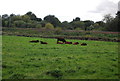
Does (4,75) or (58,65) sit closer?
(4,75)

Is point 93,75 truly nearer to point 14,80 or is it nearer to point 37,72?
point 37,72

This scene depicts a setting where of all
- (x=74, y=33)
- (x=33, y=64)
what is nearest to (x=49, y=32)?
(x=74, y=33)

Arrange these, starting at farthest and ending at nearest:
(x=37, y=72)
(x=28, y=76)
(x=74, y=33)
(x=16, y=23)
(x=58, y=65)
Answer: (x=16, y=23) < (x=74, y=33) < (x=58, y=65) < (x=37, y=72) < (x=28, y=76)

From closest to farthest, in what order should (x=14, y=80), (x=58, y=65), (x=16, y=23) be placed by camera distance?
(x=14, y=80) < (x=58, y=65) < (x=16, y=23)

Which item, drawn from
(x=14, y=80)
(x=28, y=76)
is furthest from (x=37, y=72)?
(x=14, y=80)

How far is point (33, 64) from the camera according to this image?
32.1 feet

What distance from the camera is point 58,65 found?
31.9 ft

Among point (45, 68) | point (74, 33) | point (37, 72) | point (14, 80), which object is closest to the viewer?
point (14, 80)

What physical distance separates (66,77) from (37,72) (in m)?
1.60

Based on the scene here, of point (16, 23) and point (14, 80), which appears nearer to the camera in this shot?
point (14, 80)

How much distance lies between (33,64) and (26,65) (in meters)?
0.44

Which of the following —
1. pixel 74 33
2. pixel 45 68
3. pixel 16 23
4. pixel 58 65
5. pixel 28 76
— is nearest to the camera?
pixel 28 76

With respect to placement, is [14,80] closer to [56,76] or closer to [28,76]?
[28,76]

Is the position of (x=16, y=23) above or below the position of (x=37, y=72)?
above
